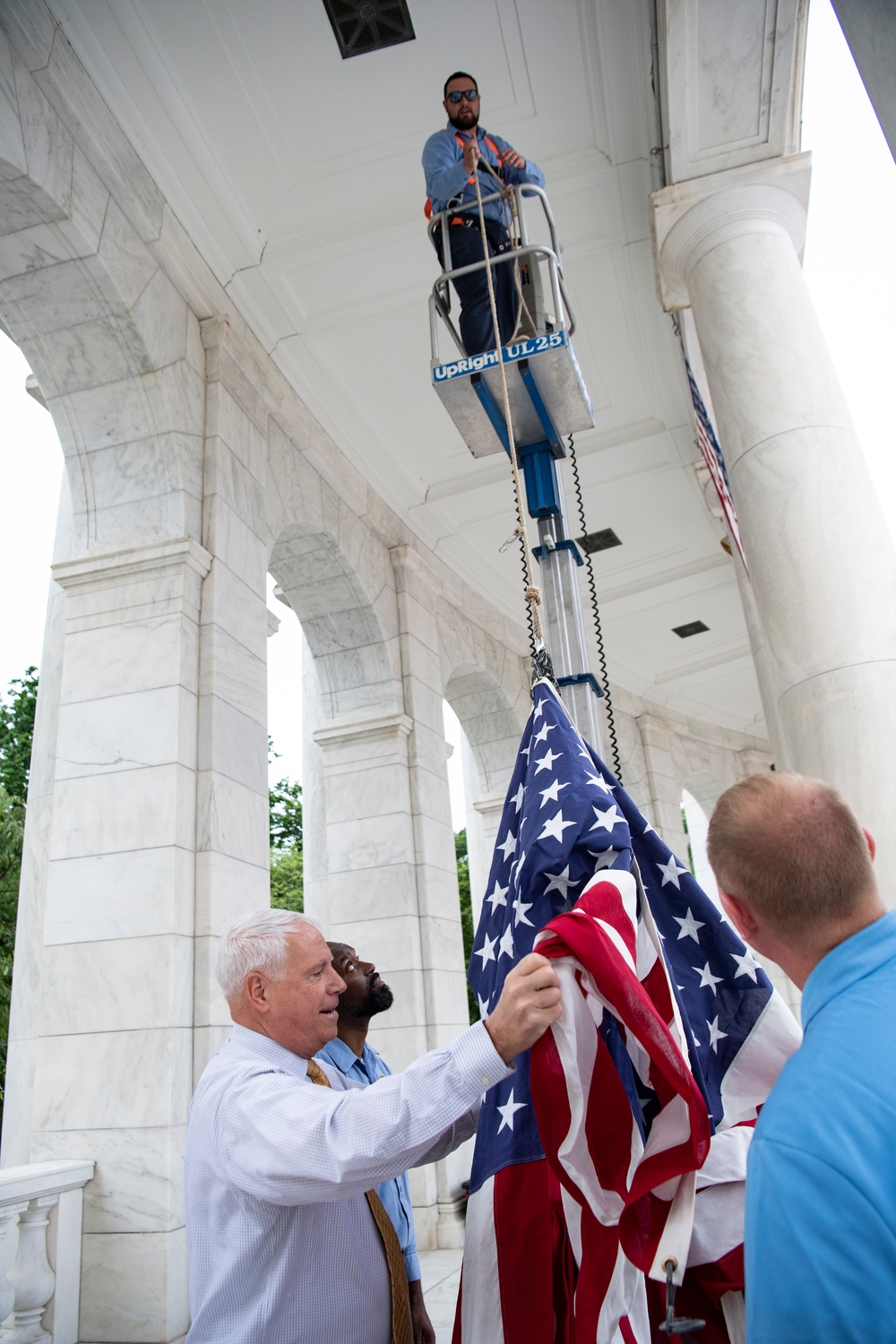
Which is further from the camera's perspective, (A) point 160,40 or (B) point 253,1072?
(A) point 160,40

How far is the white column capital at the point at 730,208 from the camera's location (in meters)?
6.05

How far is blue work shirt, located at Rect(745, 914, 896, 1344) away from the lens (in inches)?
47.4

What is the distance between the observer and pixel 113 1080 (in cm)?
623

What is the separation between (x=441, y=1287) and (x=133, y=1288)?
3249 mm

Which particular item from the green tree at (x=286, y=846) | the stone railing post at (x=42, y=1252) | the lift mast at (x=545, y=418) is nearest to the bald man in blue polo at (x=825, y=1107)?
the lift mast at (x=545, y=418)

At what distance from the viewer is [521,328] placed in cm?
624

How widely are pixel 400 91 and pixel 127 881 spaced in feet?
21.4

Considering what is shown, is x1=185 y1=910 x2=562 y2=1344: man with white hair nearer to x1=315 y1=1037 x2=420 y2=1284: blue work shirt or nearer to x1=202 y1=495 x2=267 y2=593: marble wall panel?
x1=315 y1=1037 x2=420 y2=1284: blue work shirt

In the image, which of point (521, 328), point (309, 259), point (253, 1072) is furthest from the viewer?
point (309, 259)

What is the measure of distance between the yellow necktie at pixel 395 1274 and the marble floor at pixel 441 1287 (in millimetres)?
3992

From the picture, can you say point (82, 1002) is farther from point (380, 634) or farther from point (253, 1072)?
point (380, 634)

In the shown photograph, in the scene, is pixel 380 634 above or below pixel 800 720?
above

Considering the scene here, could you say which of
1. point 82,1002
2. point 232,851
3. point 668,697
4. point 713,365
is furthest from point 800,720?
point 668,697

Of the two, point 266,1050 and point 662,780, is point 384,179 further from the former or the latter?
point 662,780
